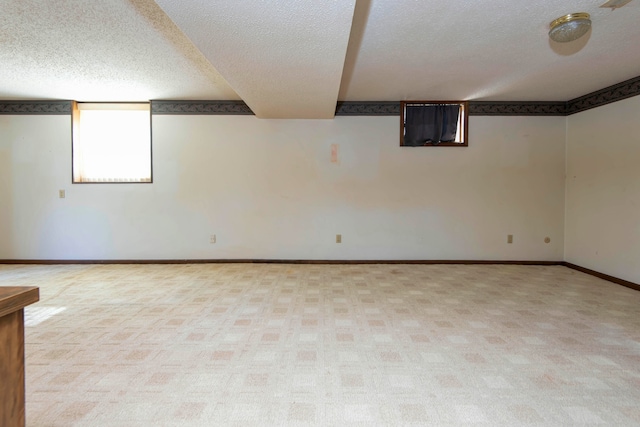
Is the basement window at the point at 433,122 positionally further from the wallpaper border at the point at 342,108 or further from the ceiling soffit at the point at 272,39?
the ceiling soffit at the point at 272,39

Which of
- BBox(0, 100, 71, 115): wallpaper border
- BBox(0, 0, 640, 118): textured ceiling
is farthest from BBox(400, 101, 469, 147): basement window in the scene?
BBox(0, 100, 71, 115): wallpaper border

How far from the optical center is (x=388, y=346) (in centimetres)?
220

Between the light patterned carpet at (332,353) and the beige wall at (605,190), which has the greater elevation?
the beige wall at (605,190)

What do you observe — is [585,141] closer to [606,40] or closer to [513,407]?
[606,40]

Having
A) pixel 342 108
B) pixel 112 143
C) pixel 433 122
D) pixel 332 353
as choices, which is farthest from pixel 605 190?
pixel 112 143

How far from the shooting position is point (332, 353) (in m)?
2.11

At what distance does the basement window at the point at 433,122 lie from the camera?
180 inches

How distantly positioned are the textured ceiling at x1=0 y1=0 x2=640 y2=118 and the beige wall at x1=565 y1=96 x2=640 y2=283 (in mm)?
485

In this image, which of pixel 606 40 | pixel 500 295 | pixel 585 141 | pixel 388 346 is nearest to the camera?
pixel 388 346

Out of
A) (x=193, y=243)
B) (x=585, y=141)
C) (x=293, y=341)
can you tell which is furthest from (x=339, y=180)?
(x=585, y=141)

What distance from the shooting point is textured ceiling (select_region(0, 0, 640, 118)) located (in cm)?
209

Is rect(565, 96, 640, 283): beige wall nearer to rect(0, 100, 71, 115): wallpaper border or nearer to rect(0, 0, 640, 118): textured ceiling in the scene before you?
rect(0, 0, 640, 118): textured ceiling

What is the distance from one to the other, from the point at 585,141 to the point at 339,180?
3.42 m

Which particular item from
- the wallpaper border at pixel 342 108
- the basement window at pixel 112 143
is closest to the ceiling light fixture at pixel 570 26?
the wallpaper border at pixel 342 108
